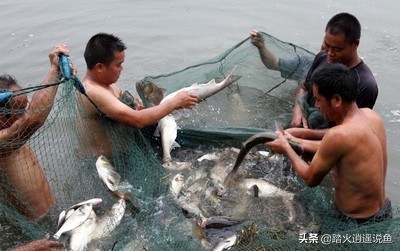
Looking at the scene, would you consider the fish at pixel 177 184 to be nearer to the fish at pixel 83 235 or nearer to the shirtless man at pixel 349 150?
the fish at pixel 83 235

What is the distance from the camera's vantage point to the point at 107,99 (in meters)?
4.96

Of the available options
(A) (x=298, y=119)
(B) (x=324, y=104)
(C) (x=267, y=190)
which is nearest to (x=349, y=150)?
(B) (x=324, y=104)

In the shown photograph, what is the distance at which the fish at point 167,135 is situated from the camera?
5555 mm

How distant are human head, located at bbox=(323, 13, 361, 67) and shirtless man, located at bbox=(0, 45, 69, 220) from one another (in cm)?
284

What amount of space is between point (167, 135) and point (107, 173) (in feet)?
3.27

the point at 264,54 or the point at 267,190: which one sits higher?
the point at 264,54

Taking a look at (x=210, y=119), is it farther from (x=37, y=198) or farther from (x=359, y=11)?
(x=359, y=11)

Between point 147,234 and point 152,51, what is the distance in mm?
6257

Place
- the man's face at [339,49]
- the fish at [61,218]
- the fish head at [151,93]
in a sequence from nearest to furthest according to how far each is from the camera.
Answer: the fish at [61,218] < the man's face at [339,49] < the fish head at [151,93]

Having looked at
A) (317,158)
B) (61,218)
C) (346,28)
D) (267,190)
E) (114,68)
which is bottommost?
(267,190)

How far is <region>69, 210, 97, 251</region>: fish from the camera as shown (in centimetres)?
429

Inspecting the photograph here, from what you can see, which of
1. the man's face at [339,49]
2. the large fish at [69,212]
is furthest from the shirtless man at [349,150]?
the large fish at [69,212]

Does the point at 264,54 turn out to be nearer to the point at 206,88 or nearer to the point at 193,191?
the point at 206,88

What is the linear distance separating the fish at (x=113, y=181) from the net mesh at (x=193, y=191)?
7 centimetres
